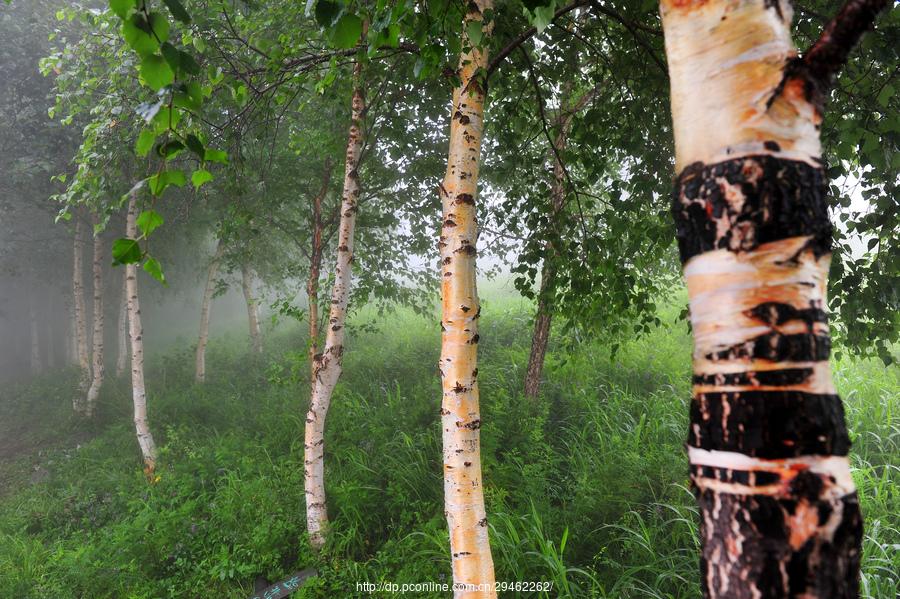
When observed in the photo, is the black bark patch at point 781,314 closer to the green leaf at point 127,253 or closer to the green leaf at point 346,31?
the green leaf at point 346,31

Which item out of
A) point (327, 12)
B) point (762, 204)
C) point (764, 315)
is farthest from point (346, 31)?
point (764, 315)

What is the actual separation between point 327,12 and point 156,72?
1.50 ft

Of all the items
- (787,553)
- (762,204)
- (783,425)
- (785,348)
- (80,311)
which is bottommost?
(787,553)

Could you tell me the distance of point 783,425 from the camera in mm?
803

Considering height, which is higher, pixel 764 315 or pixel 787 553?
pixel 764 315

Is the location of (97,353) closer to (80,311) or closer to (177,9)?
(80,311)

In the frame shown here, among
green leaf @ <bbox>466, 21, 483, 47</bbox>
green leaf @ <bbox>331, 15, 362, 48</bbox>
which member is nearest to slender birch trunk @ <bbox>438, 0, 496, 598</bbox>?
green leaf @ <bbox>466, 21, 483, 47</bbox>

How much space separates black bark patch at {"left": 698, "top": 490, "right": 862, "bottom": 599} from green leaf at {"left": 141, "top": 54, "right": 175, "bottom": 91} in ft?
4.91

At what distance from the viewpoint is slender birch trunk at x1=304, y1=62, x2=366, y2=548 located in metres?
4.46

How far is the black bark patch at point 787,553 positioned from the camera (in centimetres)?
79

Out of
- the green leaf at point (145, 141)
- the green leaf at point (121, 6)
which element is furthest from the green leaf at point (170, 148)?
the green leaf at point (121, 6)

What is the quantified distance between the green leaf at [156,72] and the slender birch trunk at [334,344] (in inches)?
135

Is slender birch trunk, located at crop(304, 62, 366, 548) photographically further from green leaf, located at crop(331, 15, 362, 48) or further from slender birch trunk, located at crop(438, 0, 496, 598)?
green leaf, located at crop(331, 15, 362, 48)

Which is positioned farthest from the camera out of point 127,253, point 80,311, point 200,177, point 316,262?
point 80,311
